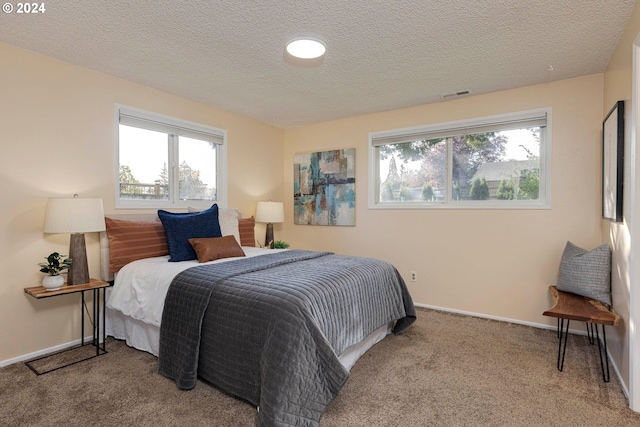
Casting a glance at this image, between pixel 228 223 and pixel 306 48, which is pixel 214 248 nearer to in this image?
pixel 228 223

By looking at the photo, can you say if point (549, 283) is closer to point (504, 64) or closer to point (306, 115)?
point (504, 64)

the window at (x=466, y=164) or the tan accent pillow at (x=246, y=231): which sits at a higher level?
the window at (x=466, y=164)

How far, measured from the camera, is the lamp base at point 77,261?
257 centimetres

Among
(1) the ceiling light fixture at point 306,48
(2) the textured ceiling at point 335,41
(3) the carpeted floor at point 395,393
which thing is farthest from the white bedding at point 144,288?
(1) the ceiling light fixture at point 306,48

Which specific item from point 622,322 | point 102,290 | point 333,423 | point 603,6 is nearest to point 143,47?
point 102,290

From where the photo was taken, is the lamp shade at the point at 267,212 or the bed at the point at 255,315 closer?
the bed at the point at 255,315

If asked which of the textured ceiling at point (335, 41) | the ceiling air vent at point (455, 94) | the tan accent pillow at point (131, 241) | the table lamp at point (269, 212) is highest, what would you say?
the textured ceiling at point (335, 41)

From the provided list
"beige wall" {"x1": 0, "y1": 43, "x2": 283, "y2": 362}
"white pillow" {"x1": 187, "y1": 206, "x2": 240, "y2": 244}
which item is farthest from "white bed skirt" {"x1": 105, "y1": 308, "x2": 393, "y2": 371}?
"white pillow" {"x1": 187, "y1": 206, "x2": 240, "y2": 244}

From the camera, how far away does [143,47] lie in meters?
2.47

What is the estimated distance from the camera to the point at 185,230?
119 inches

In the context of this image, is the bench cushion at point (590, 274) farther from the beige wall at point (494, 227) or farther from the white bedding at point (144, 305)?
the white bedding at point (144, 305)

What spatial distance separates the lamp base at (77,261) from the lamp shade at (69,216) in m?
0.19

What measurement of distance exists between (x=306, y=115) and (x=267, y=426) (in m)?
3.52

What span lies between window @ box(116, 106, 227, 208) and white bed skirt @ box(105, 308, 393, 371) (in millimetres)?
1060
